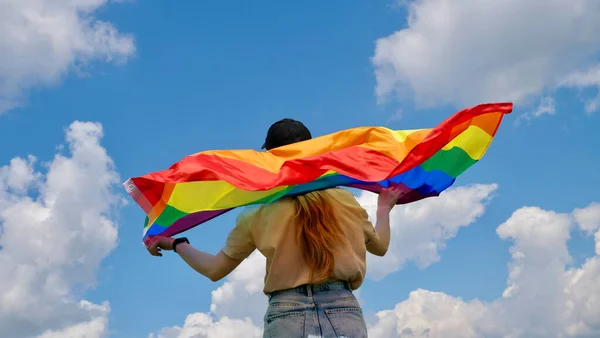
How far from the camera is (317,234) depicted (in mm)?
4301

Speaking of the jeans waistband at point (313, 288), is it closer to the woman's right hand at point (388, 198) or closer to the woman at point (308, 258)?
the woman at point (308, 258)

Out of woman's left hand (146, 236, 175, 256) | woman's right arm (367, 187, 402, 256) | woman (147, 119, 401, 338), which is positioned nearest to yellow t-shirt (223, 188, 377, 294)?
woman (147, 119, 401, 338)

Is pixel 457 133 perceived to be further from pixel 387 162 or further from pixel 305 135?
pixel 305 135

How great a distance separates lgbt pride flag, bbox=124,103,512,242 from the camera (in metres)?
4.65

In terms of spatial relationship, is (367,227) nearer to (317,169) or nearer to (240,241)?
(317,169)

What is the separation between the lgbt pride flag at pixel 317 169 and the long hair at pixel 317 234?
238 millimetres

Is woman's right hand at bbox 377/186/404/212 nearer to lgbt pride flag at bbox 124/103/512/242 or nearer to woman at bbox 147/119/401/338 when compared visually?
lgbt pride flag at bbox 124/103/512/242

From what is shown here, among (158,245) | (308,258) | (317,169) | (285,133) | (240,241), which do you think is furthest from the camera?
(158,245)

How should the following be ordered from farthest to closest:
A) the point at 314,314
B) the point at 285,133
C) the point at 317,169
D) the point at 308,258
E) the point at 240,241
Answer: the point at 285,133
the point at 317,169
the point at 240,241
the point at 308,258
the point at 314,314

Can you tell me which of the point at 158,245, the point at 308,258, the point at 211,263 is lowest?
the point at 308,258

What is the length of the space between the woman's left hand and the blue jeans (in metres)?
1.18

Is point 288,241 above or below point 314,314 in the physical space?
above

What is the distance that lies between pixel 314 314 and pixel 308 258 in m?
0.37

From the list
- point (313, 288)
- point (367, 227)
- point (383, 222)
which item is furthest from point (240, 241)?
point (383, 222)
